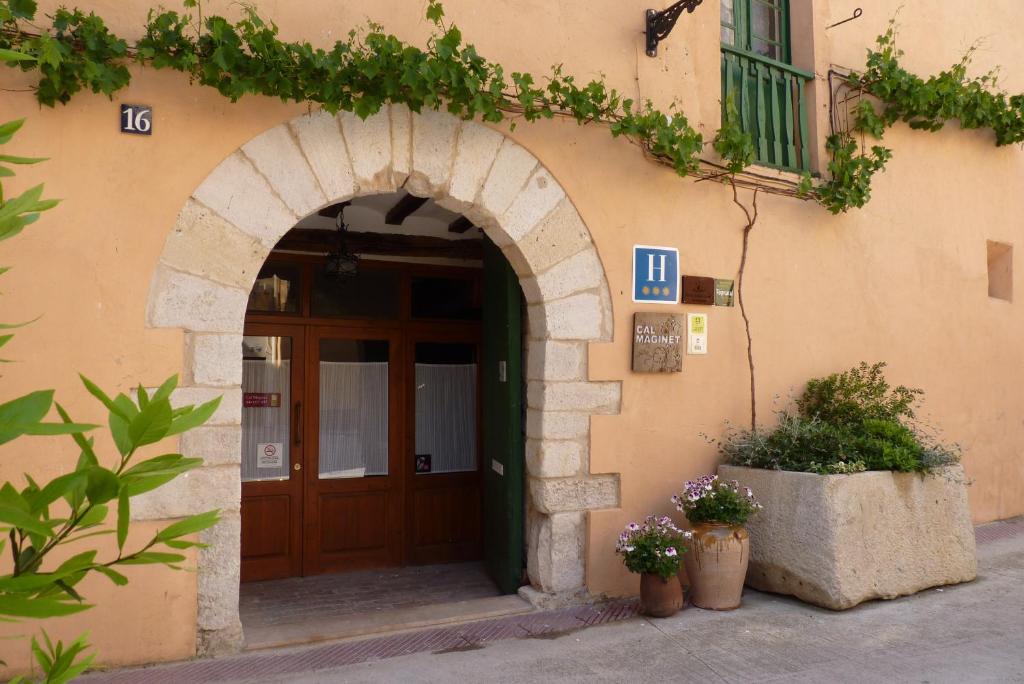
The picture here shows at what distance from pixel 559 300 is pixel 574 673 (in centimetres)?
198

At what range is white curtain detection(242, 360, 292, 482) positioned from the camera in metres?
5.56

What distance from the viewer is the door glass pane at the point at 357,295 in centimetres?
581

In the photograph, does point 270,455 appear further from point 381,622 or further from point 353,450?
point 381,622

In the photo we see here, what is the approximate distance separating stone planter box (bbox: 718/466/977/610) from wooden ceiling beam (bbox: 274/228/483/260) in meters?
2.53

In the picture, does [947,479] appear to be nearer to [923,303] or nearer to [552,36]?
[923,303]

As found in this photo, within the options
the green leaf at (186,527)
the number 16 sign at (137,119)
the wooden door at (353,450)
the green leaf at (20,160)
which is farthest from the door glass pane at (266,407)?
the green leaf at (186,527)

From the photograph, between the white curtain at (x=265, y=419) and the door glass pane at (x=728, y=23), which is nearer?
the white curtain at (x=265, y=419)

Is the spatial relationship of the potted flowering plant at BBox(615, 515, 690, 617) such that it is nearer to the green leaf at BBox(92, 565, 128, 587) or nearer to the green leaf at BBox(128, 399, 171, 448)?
the green leaf at BBox(92, 565, 128, 587)

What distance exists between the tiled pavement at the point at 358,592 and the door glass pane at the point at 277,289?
1.87 metres

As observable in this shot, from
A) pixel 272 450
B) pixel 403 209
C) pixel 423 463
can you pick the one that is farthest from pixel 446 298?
pixel 272 450

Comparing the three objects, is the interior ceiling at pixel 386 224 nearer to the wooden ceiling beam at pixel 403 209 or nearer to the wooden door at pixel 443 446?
the wooden ceiling beam at pixel 403 209

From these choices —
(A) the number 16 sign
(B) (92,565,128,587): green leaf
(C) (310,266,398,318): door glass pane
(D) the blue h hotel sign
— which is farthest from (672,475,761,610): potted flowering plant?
(B) (92,565,128,587): green leaf

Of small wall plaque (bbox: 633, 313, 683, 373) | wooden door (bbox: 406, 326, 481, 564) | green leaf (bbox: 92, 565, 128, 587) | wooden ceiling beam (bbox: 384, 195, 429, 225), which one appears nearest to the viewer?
green leaf (bbox: 92, 565, 128, 587)

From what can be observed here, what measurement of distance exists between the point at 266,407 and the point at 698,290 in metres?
3.02
